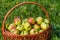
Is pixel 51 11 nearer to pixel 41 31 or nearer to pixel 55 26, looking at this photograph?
pixel 55 26

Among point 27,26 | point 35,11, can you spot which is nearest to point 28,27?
point 27,26

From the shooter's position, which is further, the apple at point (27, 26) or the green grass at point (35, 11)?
the green grass at point (35, 11)

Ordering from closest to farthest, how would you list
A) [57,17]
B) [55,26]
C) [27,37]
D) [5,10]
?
[27,37] → [55,26] → [57,17] → [5,10]

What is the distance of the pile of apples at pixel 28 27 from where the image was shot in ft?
9.04

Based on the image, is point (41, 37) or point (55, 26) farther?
point (55, 26)

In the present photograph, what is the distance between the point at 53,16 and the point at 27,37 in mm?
1250

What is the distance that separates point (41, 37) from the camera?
2723 millimetres

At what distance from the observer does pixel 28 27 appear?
2.79 meters

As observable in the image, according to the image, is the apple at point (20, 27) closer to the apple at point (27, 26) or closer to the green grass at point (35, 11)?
the apple at point (27, 26)

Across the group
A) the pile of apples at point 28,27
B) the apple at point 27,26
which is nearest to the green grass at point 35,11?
the pile of apples at point 28,27

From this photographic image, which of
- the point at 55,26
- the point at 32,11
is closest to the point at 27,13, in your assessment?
the point at 32,11

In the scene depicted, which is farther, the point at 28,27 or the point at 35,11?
the point at 35,11

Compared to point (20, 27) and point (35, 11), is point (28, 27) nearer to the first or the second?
point (20, 27)

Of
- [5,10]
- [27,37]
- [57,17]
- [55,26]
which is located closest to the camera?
[27,37]
